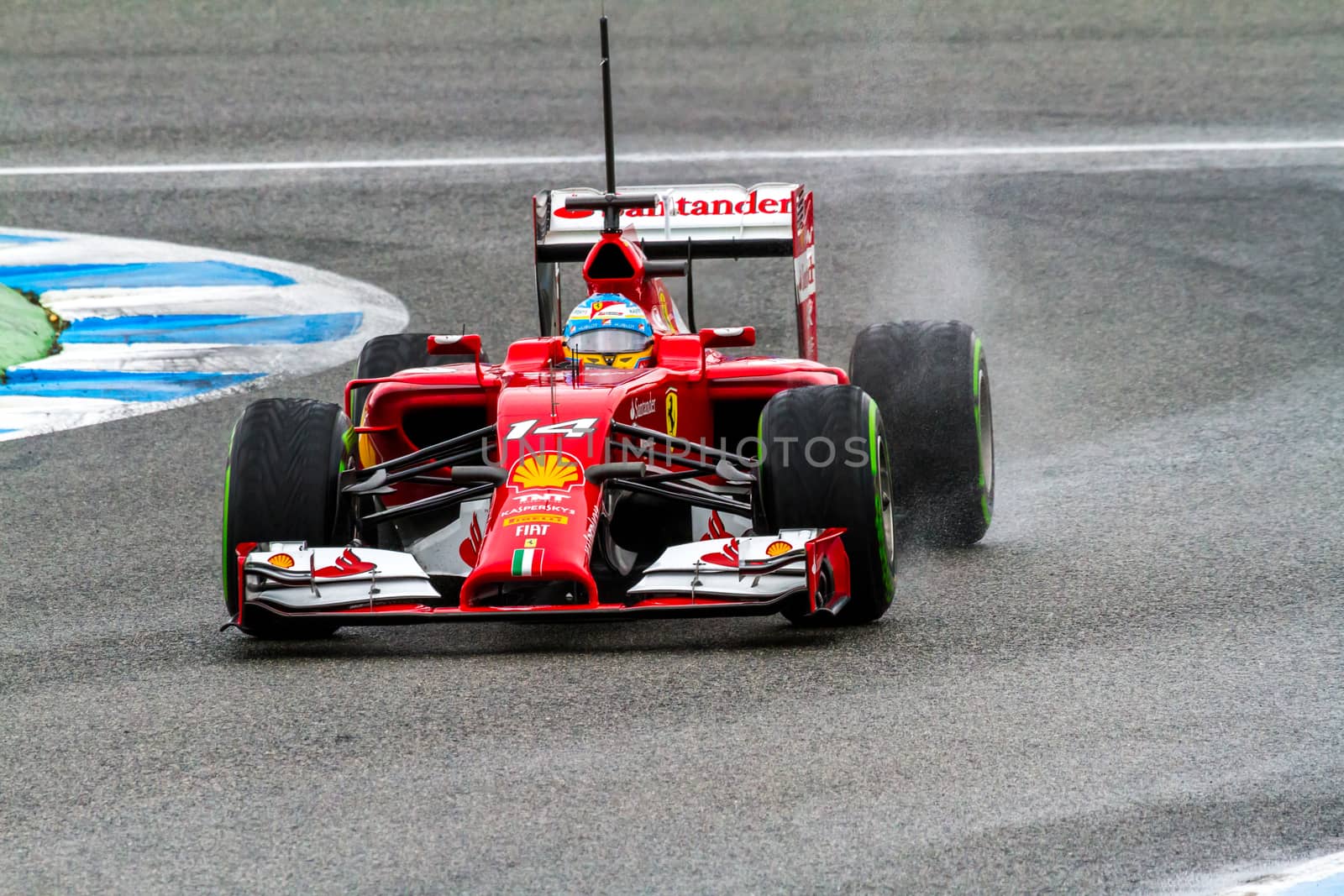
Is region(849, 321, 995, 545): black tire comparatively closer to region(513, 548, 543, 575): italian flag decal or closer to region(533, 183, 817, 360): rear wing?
region(533, 183, 817, 360): rear wing

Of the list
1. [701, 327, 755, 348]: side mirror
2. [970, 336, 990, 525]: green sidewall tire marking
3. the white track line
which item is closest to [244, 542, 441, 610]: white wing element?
[701, 327, 755, 348]: side mirror

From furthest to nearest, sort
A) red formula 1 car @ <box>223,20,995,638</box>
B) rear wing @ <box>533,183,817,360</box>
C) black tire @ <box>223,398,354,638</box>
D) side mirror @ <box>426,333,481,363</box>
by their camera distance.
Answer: rear wing @ <box>533,183,817,360</box>, side mirror @ <box>426,333,481,363</box>, black tire @ <box>223,398,354,638</box>, red formula 1 car @ <box>223,20,995,638</box>

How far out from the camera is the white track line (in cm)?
1684

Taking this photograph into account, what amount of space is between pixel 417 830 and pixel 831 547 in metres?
2.35

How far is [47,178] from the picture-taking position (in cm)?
1669

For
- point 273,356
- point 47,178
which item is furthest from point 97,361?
point 47,178

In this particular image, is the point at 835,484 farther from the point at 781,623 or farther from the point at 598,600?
the point at 598,600

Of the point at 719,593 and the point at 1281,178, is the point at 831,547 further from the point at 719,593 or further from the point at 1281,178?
the point at 1281,178

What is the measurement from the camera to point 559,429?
718 centimetres

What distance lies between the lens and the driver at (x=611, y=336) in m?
8.03

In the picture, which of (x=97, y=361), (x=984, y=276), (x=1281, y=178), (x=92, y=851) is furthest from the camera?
(x=1281, y=178)

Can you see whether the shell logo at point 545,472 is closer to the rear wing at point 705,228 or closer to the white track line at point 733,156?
the rear wing at point 705,228

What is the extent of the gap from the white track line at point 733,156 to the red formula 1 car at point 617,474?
307 inches

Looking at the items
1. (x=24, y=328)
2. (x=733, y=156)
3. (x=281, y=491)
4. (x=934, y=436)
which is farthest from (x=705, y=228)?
(x=733, y=156)
